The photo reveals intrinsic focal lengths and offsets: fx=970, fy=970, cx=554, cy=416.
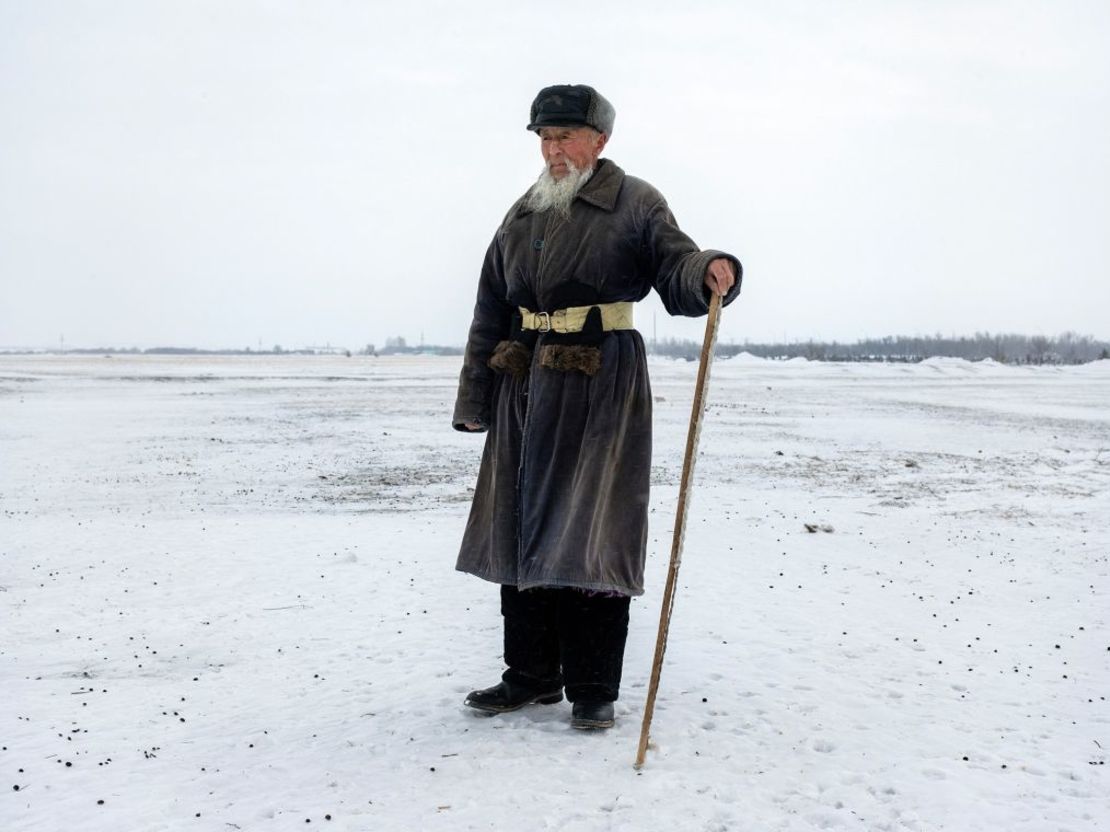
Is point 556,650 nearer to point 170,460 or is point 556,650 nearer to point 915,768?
point 915,768

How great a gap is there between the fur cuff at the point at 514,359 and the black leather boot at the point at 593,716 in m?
1.28

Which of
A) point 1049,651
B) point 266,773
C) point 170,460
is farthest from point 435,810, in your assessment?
point 170,460

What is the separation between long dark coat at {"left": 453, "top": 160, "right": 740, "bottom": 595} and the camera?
3529 mm

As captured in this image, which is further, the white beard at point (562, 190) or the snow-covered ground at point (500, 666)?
the white beard at point (562, 190)

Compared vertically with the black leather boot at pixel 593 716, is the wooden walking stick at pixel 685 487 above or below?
above

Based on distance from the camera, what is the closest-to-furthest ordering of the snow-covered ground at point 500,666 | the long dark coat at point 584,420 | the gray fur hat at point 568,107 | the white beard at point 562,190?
the snow-covered ground at point 500,666 → the long dark coat at point 584,420 → the gray fur hat at point 568,107 → the white beard at point 562,190

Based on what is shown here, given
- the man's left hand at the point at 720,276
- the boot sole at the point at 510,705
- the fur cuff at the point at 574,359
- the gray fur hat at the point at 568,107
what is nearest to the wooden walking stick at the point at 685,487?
the man's left hand at the point at 720,276

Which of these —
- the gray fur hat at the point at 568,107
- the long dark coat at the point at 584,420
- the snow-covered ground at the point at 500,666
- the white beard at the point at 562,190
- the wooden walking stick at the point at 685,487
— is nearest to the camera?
the snow-covered ground at the point at 500,666

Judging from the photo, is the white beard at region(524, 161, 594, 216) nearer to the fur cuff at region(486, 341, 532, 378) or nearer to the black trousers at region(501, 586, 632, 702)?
the fur cuff at region(486, 341, 532, 378)

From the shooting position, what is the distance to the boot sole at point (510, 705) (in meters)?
3.75

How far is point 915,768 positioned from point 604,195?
7.56ft

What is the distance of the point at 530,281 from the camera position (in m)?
3.79

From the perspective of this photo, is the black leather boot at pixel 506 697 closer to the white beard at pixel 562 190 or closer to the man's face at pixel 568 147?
the white beard at pixel 562 190

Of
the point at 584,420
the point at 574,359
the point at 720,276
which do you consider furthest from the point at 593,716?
the point at 720,276
